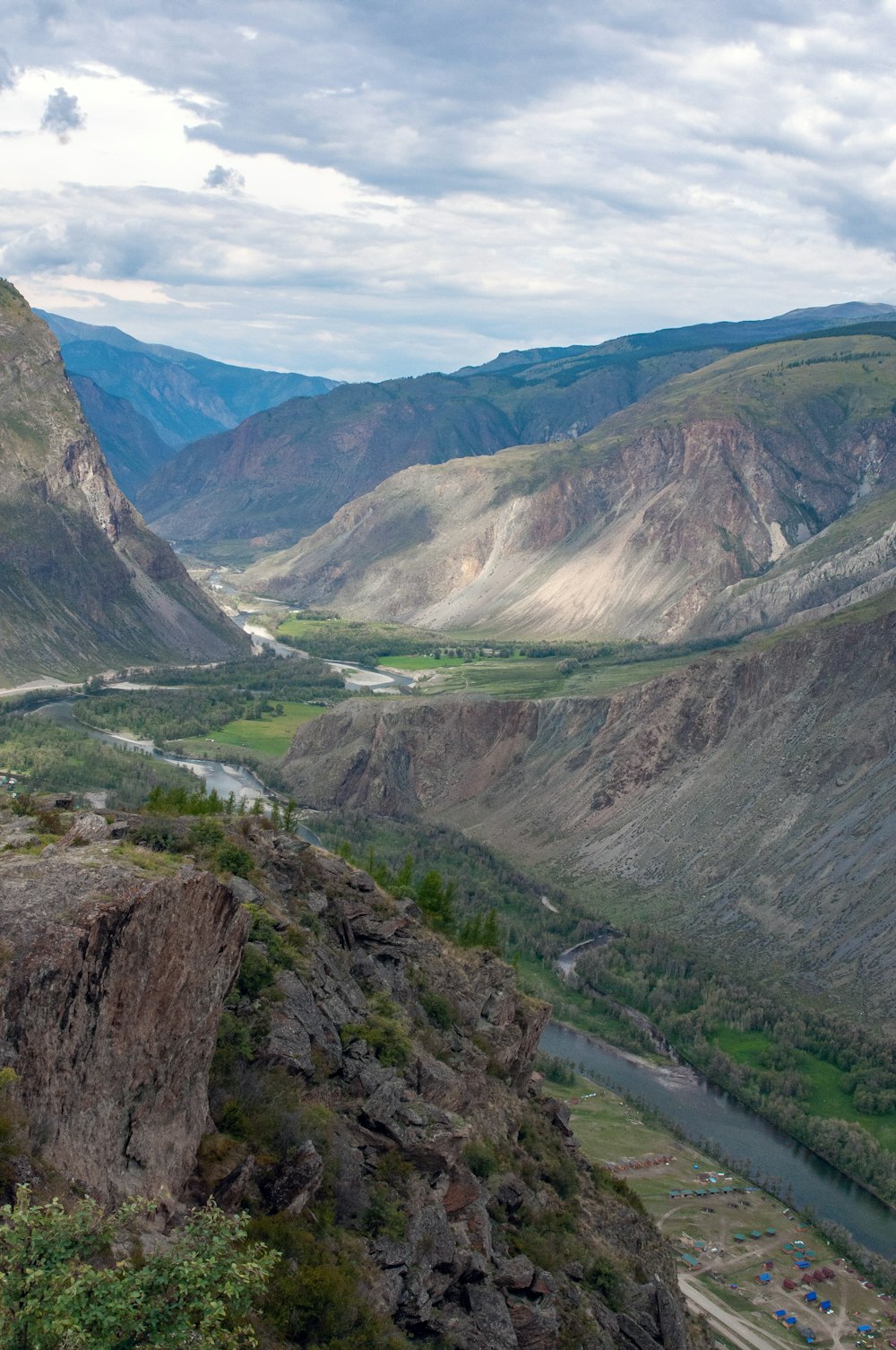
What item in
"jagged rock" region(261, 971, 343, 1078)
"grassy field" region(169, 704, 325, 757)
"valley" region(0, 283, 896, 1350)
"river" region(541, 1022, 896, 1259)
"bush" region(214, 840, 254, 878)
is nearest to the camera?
"valley" region(0, 283, 896, 1350)

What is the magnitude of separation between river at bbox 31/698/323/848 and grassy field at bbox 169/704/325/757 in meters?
4.55

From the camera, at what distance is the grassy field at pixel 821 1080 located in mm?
73562

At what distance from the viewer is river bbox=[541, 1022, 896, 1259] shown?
213ft

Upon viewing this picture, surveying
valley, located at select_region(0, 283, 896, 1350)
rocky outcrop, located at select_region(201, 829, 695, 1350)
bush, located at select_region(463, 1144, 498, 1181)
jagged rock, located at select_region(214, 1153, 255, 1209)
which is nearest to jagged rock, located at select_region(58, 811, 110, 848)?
valley, located at select_region(0, 283, 896, 1350)

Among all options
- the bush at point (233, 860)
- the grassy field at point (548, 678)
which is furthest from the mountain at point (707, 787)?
the bush at point (233, 860)

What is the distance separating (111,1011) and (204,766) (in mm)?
122804

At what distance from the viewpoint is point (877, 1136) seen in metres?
72.2

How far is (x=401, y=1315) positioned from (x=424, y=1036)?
10.1m

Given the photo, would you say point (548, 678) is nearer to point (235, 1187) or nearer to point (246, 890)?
point (246, 890)

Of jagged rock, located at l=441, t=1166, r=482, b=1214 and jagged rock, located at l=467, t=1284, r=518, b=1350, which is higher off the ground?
jagged rock, located at l=441, t=1166, r=482, b=1214

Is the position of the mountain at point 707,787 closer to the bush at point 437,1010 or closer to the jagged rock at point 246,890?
the bush at point 437,1010

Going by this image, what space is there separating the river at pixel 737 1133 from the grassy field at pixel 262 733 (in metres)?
76.0

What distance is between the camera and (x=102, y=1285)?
17.6 meters

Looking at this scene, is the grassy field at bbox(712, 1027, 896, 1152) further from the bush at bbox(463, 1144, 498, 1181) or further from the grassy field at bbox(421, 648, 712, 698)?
the grassy field at bbox(421, 648, 712, 698)
